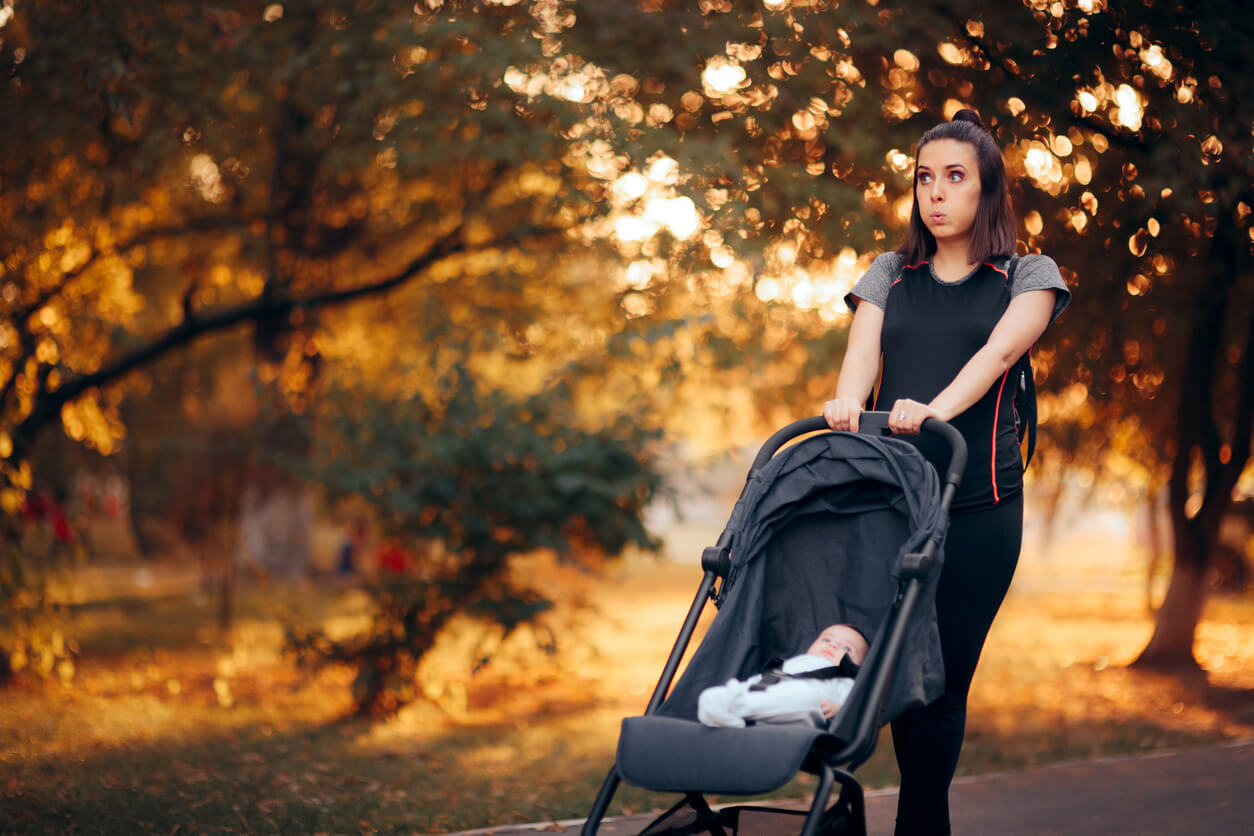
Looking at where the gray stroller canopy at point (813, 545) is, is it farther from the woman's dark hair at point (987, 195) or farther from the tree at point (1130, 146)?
the tree at point (1130, 146)

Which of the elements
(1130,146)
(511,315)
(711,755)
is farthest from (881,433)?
(511,315)

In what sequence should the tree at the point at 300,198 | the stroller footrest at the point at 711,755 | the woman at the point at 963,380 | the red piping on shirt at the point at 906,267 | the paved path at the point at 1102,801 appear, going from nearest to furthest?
the stroller footrest at the point at 711,755 < the woman at the point at 963,380 < the red piping on shirt at the point at 906,267 < the paved path at the point at 1102,801 < the tree at the point at 300,198

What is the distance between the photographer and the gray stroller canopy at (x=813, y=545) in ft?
9.81

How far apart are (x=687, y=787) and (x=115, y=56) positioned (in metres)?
5.31

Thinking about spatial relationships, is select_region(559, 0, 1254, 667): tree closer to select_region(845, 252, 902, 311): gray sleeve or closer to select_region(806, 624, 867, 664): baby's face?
select_region(845, 252, 902, 311): gray sleeve

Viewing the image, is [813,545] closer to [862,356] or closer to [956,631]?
[956,631]

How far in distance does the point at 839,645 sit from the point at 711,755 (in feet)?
2.01

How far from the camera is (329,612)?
1286 cm

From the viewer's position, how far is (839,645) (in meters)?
2.94

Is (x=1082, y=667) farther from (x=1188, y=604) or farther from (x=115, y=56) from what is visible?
(x=115, y=56)

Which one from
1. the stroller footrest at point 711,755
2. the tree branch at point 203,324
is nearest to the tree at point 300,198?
the tree branch at point 203,324

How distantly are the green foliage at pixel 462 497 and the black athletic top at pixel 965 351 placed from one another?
176 inches

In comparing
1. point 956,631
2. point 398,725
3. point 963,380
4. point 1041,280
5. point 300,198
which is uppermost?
point 300,198

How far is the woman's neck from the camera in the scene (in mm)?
3236
